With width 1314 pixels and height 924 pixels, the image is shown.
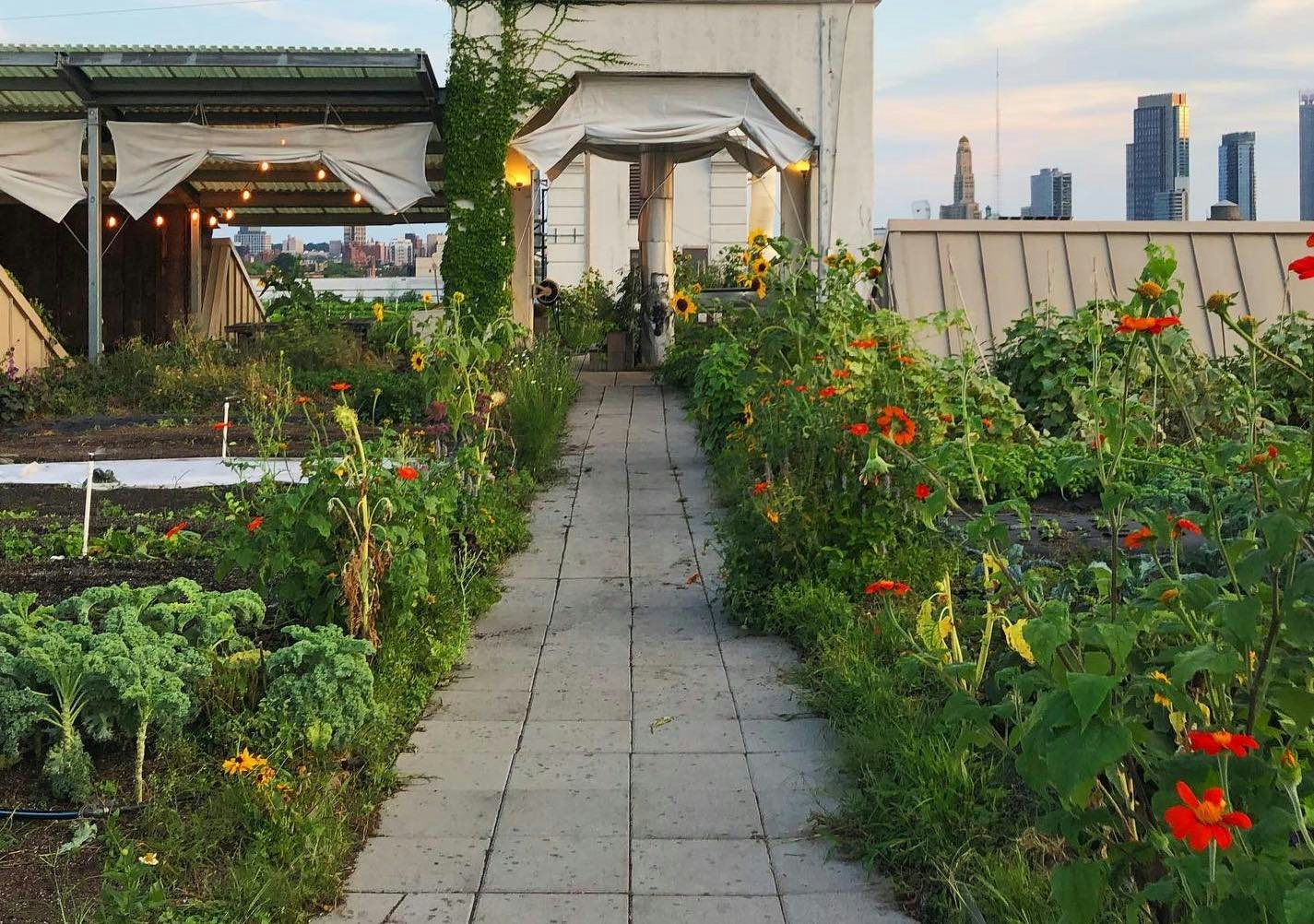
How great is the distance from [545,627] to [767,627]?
97 centimetres

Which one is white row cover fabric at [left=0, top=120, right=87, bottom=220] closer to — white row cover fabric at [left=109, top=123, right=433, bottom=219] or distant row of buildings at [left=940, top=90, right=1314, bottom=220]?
white row cover fabric at [left=109, top=123, right=433, bottom=219]

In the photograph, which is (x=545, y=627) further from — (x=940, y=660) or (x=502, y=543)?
(x=940, y=660)

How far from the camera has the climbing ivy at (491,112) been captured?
14.6 metres

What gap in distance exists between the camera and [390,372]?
44.5ft

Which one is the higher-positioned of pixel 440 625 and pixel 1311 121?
pixel 1311 121

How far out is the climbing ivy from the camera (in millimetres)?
14555

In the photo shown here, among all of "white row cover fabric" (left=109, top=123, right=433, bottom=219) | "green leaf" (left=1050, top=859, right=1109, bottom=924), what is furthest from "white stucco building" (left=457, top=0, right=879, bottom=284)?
"green leaf" (left=1050, top=859, right=1109, bottom=924)

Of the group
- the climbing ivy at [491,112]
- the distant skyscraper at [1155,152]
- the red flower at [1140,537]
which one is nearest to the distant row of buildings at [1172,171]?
the distant skyscraper at [1155,152]

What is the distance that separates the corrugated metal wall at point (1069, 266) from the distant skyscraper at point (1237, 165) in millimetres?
6584

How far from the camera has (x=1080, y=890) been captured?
2229mm

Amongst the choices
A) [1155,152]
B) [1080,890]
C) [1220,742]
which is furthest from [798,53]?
[1220,742]

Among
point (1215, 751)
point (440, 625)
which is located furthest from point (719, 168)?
point (1215, 751)

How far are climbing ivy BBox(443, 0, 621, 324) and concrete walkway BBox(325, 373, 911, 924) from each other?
322 inches

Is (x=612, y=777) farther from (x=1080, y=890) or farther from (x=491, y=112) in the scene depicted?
(x=491, y=112)
